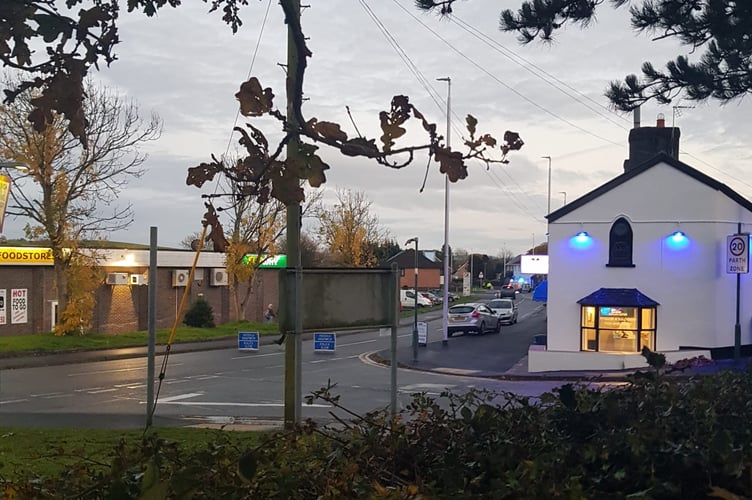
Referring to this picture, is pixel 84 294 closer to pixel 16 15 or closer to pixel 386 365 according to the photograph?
pixel 386 365

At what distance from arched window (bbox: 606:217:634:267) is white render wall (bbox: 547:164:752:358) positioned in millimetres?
133

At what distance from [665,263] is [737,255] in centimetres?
278

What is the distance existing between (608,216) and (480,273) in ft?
374

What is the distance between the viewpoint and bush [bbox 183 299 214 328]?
4025cm

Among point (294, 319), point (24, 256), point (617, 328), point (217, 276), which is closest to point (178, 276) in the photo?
point (217, 276)

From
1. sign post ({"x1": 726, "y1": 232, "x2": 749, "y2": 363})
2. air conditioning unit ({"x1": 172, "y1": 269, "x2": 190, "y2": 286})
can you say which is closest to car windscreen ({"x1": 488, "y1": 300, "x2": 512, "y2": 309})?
air conditioning unit ({"x1": 172, "y1": 269, "x2": 190, "y2": 286})

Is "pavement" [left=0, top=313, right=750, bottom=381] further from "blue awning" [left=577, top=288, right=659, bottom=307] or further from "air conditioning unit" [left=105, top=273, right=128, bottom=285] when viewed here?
"air conditioning unit" [left=105, top=273, right=128, bottom=285]

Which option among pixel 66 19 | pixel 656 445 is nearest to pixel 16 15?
pixel 66 19

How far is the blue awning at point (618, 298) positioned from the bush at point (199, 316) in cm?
2096

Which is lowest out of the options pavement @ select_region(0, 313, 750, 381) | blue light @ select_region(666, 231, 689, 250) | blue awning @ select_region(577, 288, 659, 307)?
pavement @ select_region(0, 313, 750, 381)

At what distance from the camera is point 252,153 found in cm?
269

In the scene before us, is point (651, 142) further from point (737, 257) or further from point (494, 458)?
point (494, 458)

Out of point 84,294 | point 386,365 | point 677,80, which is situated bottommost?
point 386,365

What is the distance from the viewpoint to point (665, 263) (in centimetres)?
2483
